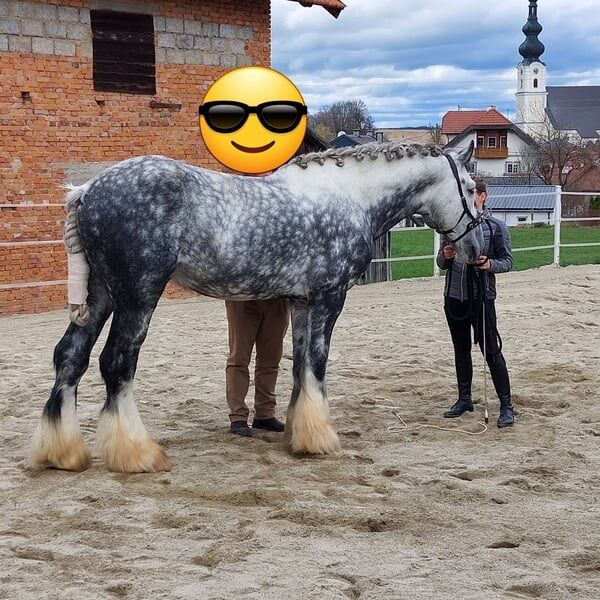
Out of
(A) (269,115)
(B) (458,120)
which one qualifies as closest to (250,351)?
(A) (269,115)

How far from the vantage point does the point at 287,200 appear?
5082mm

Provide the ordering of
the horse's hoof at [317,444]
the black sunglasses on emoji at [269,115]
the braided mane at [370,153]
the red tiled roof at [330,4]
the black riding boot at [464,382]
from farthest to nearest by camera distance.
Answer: the red tiled roof at [330,4]
the black sunglasses on emoji at [269,115]
the black riding boot at [464,382]
the braided mane at [370,153]
the horse's hoof at [317,444]

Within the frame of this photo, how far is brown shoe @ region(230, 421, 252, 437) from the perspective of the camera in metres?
5.67

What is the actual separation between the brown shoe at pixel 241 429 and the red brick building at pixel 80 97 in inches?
227

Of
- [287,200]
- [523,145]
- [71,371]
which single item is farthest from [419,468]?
[523,145]

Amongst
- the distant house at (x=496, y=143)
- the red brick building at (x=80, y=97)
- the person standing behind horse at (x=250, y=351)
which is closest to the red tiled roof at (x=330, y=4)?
the red brick building at (x=80, y=97)

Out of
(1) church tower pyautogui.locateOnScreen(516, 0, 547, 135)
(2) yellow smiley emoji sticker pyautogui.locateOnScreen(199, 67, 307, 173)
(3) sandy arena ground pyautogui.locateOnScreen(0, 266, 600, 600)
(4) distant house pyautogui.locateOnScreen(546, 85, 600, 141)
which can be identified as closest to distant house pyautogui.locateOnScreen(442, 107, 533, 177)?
(4) distant house pyautogui.locateOnScreen(546, 85, 600, 141)

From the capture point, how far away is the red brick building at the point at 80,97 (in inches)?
436

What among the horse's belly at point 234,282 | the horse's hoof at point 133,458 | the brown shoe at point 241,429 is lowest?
the brown shoe at point 241,429

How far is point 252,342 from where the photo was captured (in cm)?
570

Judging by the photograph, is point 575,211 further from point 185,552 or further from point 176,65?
point 185,552

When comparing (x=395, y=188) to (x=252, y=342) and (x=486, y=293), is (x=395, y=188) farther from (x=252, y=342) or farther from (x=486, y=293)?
(x=252, y=342)

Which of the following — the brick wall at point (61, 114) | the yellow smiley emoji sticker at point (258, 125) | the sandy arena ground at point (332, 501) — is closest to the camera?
the sandy arena ground at point (332, 501)

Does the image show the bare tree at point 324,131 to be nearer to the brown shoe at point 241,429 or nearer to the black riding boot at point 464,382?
the black riding boot at point 464,382
